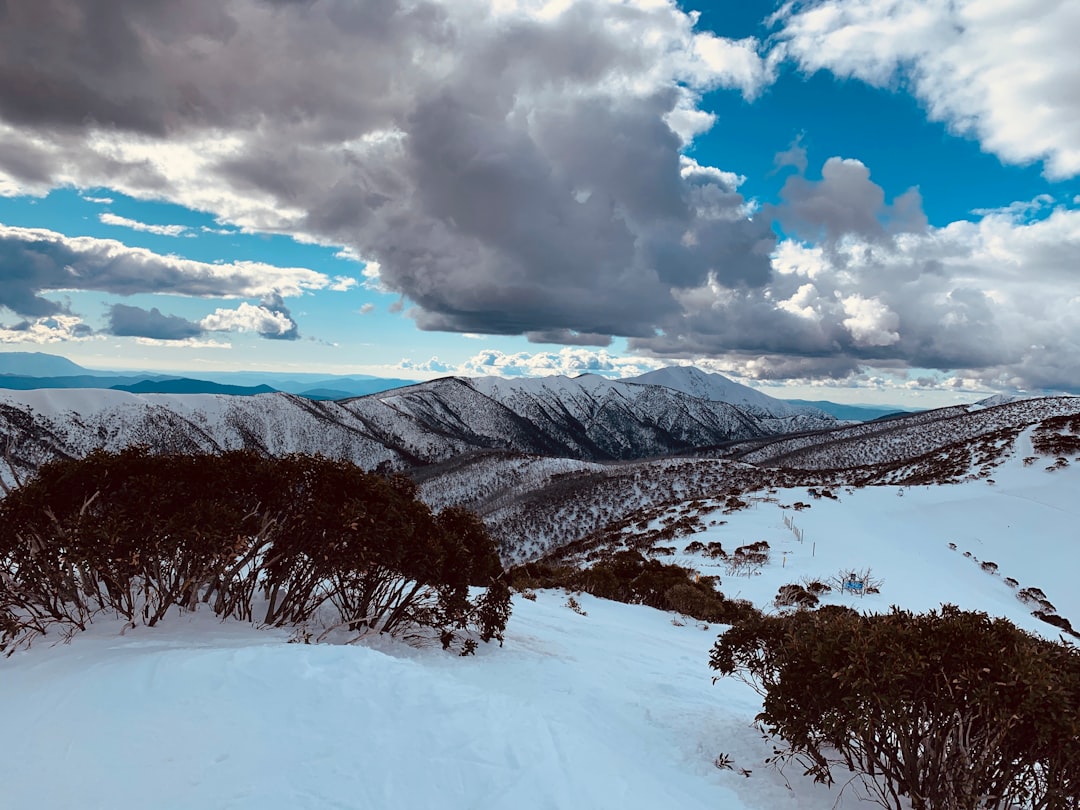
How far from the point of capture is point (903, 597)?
18.7m

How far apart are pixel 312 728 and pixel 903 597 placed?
65.3 ft

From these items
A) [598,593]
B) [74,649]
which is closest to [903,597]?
[598,593]

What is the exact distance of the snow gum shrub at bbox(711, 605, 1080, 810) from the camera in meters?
4.77

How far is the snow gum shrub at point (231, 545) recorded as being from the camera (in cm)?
760

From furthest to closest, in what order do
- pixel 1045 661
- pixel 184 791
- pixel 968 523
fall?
pixel 968 523 → pixel 1045 661 → pixel 184 791

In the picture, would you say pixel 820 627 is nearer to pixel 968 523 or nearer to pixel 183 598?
pixel 183 598

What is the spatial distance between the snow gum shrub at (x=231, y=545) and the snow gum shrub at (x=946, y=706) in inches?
229

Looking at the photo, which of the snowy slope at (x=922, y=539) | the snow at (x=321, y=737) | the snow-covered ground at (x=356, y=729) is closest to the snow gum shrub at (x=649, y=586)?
the snowy slope at (x=922, y=539)

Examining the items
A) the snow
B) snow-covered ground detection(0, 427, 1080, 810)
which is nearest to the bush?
snow-covered ground detection(0, 427, 1080, 810)

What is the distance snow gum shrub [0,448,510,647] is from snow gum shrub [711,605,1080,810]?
5827mm

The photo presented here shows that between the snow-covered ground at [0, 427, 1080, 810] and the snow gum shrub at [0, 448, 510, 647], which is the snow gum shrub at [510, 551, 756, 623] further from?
the snow gum shrub at [0, 448, 510, 647]

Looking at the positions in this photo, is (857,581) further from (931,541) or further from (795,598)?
(931,541)

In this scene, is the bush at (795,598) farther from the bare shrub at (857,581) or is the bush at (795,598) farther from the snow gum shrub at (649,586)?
the bare shrub at (857,581)

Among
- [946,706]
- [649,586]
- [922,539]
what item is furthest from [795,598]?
[946,706]
